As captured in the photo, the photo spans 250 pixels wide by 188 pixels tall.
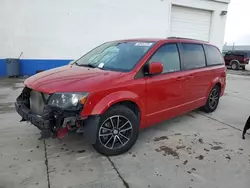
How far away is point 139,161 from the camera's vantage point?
3.04 m

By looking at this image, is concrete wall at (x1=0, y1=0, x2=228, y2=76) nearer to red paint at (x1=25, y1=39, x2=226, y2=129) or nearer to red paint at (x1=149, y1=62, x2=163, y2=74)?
red paint at (x1=25, y1=39, x2=226, y2=129)

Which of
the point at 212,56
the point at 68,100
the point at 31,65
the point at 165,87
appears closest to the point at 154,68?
the point at 165,87

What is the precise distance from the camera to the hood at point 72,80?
2762 millimetres

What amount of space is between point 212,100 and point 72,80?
3.74m

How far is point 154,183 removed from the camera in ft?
8.47

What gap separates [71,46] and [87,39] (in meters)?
0.85

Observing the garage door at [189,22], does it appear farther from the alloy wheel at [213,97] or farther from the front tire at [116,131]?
the front tire at [116,131]

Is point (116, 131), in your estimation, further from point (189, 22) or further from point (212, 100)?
point (189, 22)

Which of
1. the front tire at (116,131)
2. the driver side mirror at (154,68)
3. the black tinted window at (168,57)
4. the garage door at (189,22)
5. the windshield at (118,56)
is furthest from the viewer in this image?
→ the garage door at (189,22)

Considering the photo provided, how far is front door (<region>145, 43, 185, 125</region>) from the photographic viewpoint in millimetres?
3454

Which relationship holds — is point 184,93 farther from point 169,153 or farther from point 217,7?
point 217,7

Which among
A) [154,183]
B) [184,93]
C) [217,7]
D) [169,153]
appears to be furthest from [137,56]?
[217,7]

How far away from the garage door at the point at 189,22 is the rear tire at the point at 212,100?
832 centimetres

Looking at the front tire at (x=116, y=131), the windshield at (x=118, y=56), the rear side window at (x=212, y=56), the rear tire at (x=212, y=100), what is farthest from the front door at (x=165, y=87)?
the rear tire at (x=212, y=100)
